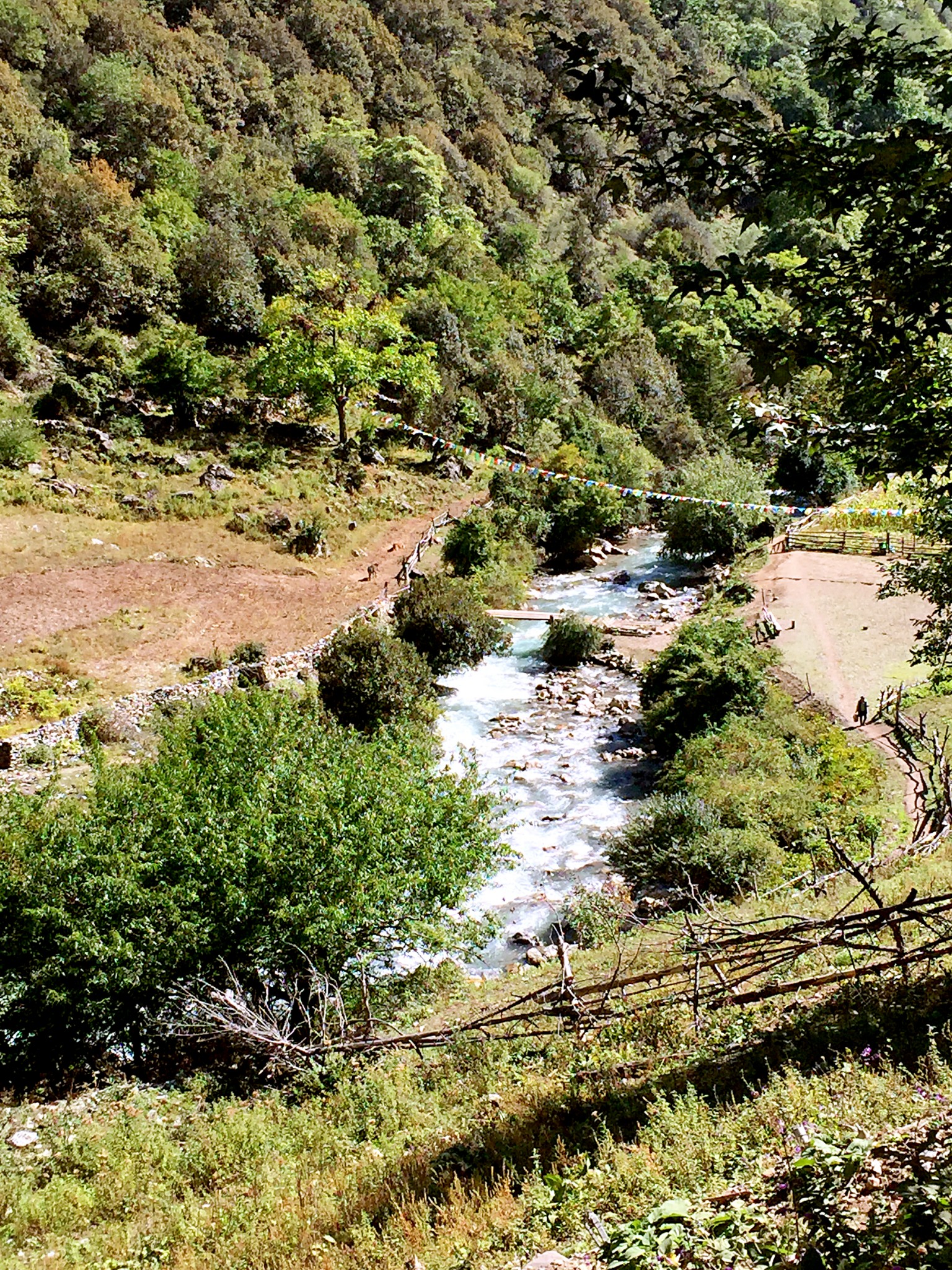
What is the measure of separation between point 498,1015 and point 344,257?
145ft

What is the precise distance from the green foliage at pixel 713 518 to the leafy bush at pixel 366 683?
50.1 feet

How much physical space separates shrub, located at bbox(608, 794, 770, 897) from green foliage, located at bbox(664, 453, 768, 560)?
1829cm

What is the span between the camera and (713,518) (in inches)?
1233

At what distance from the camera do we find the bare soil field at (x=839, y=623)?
1900 cm

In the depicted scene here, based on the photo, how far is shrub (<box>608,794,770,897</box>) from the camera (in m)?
13.2

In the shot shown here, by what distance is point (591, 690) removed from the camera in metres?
22.8

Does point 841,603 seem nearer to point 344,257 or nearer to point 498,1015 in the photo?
point 498,1015

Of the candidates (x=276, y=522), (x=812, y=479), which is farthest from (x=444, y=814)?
(x=812, y=479)

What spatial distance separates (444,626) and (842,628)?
9.47 meters

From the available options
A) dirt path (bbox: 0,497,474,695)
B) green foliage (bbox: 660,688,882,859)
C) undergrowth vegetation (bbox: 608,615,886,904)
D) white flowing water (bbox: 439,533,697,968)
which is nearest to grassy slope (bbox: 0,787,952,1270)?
white flowing water (bbox: 439,533,697,968)

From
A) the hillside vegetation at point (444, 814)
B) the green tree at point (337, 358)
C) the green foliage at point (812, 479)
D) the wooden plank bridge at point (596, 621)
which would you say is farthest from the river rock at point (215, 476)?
the green foliage at point (812, 479)

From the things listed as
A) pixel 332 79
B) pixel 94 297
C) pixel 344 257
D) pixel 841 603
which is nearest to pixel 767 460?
pixel 841 603

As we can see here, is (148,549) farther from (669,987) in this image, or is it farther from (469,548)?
(669,987)

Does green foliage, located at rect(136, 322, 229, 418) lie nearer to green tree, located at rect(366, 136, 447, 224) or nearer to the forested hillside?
the forested hillside
